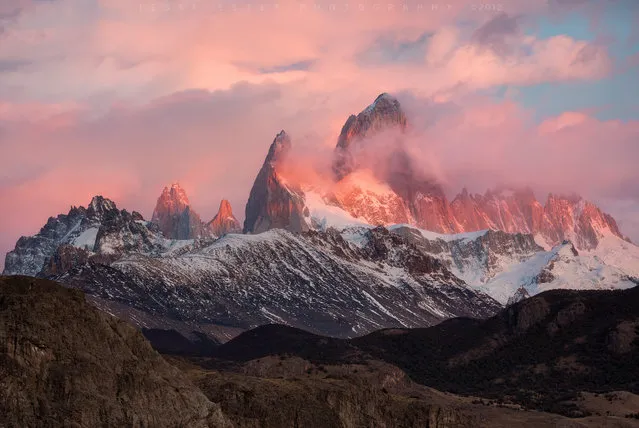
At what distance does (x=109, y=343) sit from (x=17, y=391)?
2112 centimetres

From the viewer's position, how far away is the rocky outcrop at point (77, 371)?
164125 millimetres

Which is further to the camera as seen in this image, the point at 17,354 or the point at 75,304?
the point at 75,304

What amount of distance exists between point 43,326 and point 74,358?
5.67m

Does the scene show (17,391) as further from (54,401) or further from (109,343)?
(109,343)

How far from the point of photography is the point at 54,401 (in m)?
165

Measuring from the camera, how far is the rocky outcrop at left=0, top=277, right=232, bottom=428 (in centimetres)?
16412

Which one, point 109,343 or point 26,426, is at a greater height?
point 109,343

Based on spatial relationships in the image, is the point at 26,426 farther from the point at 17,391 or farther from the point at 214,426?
the point at 214,426

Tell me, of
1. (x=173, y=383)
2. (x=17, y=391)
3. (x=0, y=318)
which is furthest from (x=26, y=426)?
(x=173, y=383)

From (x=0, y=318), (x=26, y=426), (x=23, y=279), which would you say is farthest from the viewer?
(x=23, y=279)

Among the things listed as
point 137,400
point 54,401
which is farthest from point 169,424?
point 54,401

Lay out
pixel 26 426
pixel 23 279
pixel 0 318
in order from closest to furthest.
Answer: pixel 26 426 → pixel 0 318 → pixel 23 279

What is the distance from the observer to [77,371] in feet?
560

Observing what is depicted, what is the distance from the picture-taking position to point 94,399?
168 meters
